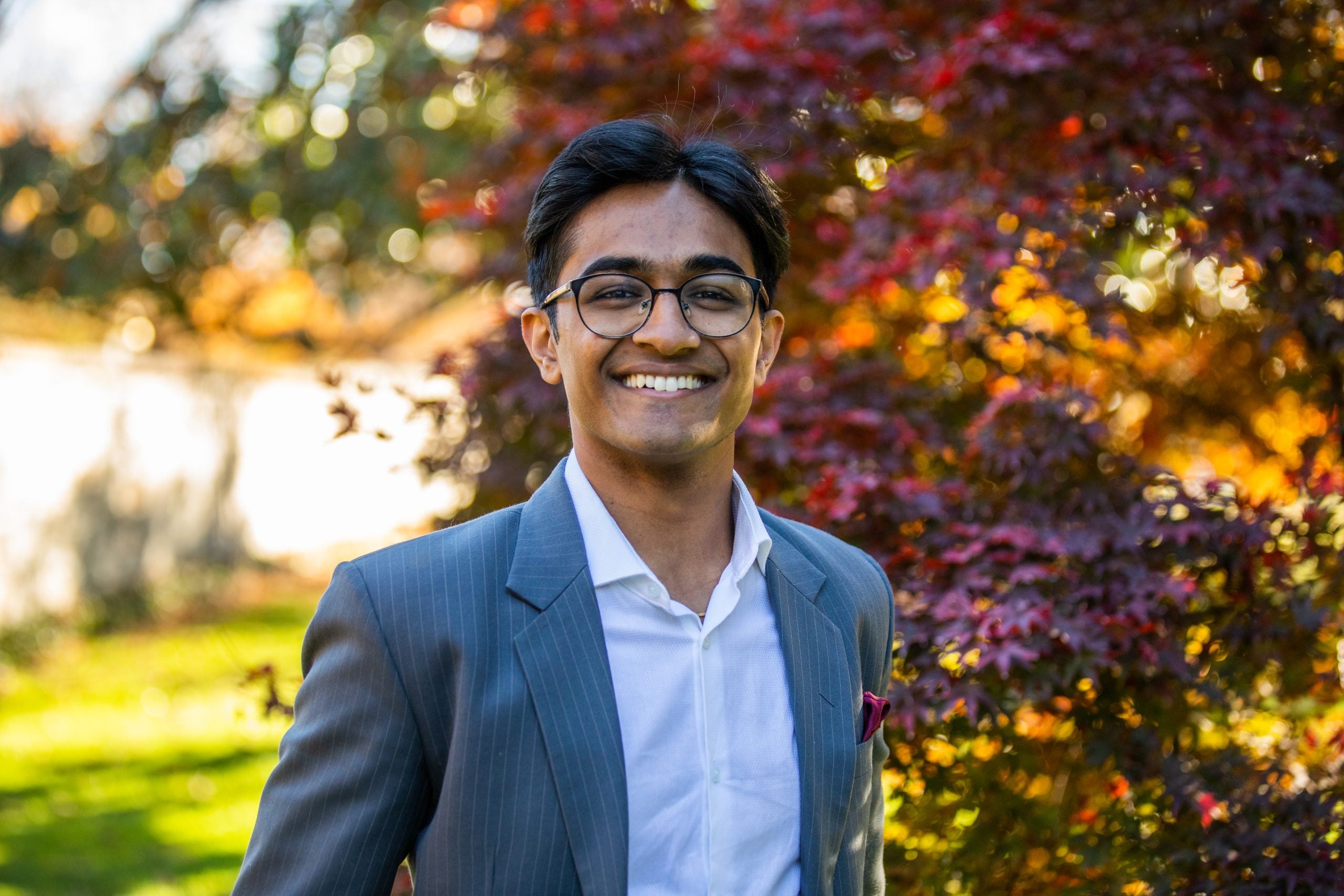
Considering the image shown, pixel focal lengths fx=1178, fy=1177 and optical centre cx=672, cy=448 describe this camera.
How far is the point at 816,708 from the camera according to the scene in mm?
1779

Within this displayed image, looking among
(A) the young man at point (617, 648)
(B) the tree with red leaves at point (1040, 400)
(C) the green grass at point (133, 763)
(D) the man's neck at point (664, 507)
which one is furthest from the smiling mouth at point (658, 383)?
(C) the green grass at point (133, 763)

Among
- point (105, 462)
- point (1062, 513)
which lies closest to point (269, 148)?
point (105, 462)

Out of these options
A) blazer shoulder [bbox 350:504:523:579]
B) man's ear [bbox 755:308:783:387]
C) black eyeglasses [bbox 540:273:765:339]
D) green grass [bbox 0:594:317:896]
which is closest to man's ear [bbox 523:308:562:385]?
black eyeglasses [bbox 540:273:765:339]

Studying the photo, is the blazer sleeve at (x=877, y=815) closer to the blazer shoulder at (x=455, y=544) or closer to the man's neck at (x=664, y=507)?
the man's neck at (x=664, y=507)

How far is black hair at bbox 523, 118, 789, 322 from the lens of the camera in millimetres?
1766

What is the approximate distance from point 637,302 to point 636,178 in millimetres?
190

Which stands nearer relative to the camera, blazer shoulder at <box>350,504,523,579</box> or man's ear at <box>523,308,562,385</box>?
blazer shoulder at <box>350,504,523,579</box>

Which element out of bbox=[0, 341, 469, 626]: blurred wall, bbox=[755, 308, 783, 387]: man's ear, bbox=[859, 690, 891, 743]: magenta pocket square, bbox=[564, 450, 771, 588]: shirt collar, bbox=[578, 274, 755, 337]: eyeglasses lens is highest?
bbox=[578, 274, 755, 337]: eyeglasses lens

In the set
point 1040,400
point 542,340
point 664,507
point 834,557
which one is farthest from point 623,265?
point 1040,400

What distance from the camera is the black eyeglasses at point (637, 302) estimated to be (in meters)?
1.75

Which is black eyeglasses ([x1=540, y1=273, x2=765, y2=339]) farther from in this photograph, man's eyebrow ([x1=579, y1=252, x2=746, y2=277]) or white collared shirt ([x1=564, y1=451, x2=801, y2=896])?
white collared shirt ([x1=564, y1=451, x2=801, y2=896])

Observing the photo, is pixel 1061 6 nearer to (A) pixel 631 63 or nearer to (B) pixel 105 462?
(A) pixel 631 63

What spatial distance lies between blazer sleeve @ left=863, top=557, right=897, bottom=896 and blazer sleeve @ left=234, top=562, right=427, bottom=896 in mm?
857

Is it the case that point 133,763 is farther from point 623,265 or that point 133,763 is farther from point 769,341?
point 623,265
